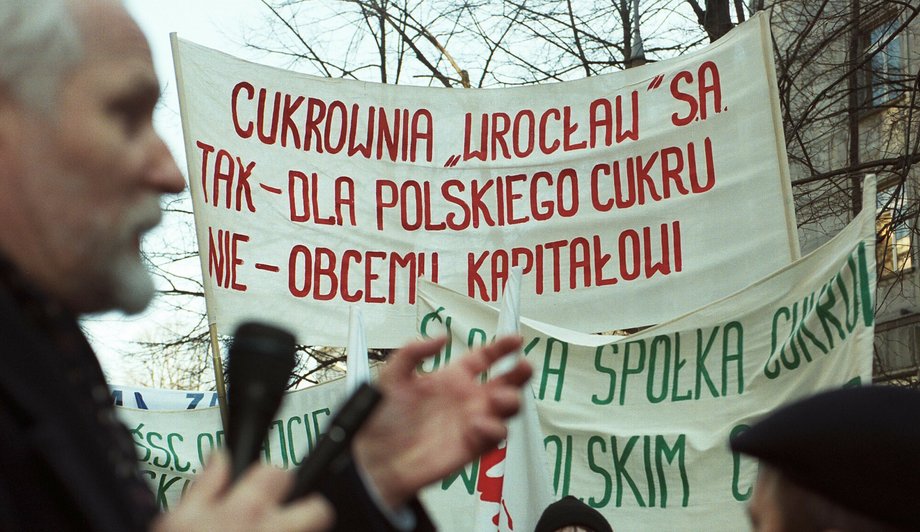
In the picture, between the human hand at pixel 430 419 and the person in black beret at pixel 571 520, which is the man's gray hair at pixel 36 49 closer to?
the human hand at pixel 430 419

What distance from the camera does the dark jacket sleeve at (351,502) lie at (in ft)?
3.81

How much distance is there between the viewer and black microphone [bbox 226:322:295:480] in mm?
942

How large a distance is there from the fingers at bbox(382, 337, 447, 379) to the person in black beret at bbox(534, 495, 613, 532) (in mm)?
2970

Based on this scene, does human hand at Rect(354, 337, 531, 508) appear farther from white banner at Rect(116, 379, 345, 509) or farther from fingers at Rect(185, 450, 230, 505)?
white banner at Rect(116, 379, 345, 509)

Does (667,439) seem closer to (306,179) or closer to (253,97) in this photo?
(306,179)

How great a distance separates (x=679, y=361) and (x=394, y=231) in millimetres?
1574

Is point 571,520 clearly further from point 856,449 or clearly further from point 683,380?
point 856,449

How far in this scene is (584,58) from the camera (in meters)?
11.8

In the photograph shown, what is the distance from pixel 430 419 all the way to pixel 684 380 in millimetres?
3853

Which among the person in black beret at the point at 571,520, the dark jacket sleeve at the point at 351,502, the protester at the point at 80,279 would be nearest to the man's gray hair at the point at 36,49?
the protester at the point at 80,279

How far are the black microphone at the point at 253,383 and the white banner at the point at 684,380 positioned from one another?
3.64 m

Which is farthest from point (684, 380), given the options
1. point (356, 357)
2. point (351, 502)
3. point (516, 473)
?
point (351, 502)

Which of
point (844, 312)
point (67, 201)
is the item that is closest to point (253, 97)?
point (844, 312)

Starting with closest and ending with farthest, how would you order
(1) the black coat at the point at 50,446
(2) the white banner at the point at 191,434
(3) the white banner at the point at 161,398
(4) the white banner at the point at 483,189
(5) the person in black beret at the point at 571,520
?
(1) the black coat at the point at 50,446
(5) the person in black beret at the point at 571,520
(4) the white banner at the point at 483,189
(2) the white banner at the point at 191,434
(3) the white banner at the point at 161,398
